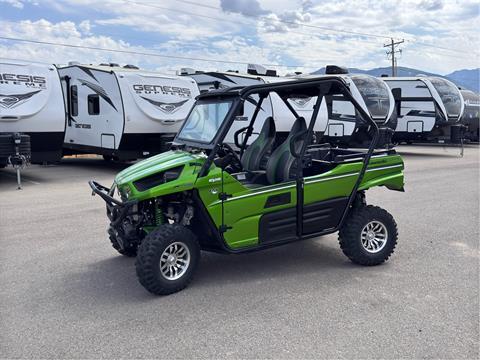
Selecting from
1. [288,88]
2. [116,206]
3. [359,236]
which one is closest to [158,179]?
[116,206]

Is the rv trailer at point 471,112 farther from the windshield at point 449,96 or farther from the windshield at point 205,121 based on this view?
the windshield at point 205,121

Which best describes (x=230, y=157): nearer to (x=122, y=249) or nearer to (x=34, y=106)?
(x=122, y=249)

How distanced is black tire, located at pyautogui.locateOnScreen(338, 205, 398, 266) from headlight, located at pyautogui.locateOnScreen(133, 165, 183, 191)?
1.94 meters

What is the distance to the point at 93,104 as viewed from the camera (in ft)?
43.1

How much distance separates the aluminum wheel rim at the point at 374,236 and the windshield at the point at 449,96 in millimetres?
15315

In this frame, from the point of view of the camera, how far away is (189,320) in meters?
3.86

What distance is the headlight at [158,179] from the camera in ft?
14.4

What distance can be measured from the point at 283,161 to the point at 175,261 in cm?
155

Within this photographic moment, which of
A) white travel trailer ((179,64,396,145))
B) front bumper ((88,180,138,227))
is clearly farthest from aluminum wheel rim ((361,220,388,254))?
white travel trailer ((179,64,396,145))

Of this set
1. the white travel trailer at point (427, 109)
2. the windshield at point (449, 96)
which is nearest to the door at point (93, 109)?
the white travel trailer at point (427, 109)

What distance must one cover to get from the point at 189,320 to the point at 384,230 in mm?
2522

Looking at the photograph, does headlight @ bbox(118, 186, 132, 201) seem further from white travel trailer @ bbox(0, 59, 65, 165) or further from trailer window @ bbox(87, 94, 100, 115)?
trailer window @ bbox(87, 94, 100, 115)

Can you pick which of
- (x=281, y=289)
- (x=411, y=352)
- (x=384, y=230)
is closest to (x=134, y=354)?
(x=281, y=289)

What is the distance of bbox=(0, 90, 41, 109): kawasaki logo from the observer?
10.5 meters
